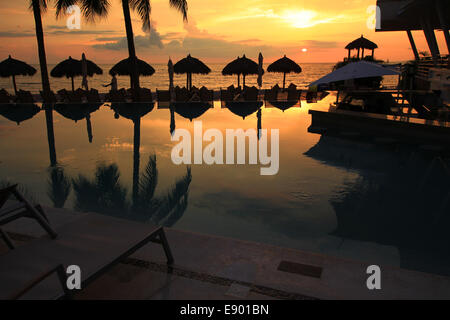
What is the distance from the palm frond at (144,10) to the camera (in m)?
20.0

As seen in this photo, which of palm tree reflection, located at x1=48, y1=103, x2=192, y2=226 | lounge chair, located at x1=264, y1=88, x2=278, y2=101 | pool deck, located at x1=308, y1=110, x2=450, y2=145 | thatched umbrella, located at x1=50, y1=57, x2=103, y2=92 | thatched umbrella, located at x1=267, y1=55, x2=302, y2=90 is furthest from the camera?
thatched umbrella, located at x1=267, y1=55, x2=302, y2=90

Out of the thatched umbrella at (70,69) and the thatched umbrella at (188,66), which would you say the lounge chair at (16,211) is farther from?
the thatched umbrella at (70,69)

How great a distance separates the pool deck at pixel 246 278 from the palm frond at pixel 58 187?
2304 millimetres

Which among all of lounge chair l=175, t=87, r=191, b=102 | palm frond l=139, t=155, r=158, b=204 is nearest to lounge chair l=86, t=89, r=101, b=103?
lounge chair l=175, t=87, r=191, b=102

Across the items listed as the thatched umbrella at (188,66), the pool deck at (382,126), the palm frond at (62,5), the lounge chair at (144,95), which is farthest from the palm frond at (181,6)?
the pool deck at (382,126)

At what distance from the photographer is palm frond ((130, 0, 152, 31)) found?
65.6ft

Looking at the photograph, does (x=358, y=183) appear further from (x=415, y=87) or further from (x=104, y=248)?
(x=415, y=87)

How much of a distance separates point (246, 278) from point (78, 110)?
16170 millimetres

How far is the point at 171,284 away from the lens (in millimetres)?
3242

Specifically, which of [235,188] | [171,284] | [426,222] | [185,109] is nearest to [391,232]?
[426,222]

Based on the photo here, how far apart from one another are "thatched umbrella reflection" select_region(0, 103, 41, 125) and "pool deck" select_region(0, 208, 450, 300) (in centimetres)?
1330

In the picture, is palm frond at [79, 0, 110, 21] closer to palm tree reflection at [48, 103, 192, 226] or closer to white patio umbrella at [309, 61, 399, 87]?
white patio umbrella at [309, 61, 399, 87]

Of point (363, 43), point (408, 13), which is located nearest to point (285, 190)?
point (408, 13)
